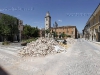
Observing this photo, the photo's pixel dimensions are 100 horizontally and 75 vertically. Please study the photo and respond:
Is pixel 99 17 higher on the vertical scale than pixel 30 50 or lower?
higher

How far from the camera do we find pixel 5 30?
101ft

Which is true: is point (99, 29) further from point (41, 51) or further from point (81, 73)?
point (81, 73)

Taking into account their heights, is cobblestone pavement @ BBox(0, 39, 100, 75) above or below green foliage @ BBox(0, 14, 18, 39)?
below

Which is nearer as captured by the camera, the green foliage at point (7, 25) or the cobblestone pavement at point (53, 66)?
the cobblestone pavement at point (53, 66)

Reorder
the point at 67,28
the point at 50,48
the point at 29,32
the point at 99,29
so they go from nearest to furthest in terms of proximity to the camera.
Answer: the point at 50,48
the point at 99,29
the point at 29,32
the point at 67,28

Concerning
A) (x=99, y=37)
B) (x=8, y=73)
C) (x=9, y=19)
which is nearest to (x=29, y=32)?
(x=9, y=19)

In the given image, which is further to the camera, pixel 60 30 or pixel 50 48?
pixel 60 30

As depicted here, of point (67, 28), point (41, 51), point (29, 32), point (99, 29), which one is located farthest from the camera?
point (67, 28)

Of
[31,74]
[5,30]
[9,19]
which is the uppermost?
[9,19]

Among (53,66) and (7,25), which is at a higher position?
(7,25)

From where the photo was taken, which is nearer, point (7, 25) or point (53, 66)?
point (53, 66)

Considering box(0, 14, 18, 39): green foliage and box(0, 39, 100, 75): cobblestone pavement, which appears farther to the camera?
box(0, 14, 18, 39): green foliage

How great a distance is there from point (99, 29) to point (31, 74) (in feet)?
94.0

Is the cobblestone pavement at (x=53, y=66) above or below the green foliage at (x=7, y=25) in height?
below
